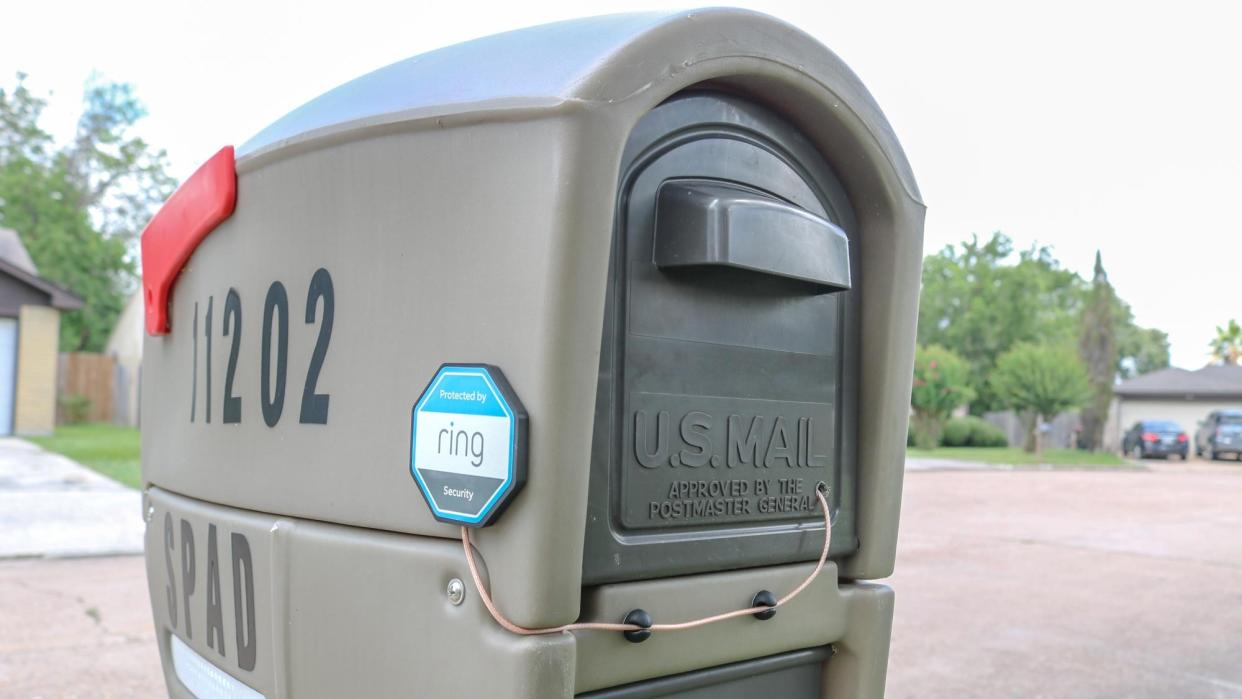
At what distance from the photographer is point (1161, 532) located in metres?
11.2

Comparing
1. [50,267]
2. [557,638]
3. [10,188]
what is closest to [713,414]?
[557,638]

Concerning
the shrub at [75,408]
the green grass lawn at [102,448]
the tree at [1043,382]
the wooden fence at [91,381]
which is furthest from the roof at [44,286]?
the tree at [1043,382]

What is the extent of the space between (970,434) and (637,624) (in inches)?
1372

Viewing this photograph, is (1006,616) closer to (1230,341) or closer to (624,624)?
(624,624)

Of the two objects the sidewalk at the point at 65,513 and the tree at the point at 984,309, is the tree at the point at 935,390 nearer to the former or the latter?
the tree at the point at 984,309

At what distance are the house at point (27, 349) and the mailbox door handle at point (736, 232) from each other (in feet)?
73.6

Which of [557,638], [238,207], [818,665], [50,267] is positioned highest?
[50,267]

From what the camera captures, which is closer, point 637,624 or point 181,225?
point 637,624

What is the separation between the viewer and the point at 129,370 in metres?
28.7

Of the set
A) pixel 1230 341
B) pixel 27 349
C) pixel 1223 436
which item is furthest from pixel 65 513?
pixel 1230 341

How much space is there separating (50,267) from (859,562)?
118 ft

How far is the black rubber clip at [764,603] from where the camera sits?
73.9 inches

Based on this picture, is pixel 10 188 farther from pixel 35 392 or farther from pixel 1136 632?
pixel 1136 632

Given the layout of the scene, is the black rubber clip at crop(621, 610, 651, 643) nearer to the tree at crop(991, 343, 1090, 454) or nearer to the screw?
the screw
